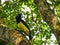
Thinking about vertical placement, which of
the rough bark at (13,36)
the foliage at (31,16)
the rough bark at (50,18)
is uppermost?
the foliage at (31,16)

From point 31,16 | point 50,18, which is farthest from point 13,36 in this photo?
→ point 31,16

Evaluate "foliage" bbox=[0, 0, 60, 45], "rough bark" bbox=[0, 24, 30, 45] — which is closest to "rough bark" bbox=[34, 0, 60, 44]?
"rough bark" bbox=[0, 24, 30, 45]

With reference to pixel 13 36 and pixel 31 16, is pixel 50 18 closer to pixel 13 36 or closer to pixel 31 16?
pixel 13 36

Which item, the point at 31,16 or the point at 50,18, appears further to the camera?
the point at 31,16

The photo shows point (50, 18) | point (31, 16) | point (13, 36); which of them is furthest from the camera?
point (31, 16)

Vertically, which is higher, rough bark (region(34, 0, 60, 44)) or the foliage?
the foliage

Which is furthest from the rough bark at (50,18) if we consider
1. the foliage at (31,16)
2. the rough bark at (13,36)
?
the foliage at (31,16)

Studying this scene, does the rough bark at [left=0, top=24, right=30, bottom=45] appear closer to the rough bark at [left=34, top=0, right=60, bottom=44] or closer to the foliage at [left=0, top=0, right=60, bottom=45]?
the rough bark at [left=34, top=0, right=60, bottom=44]

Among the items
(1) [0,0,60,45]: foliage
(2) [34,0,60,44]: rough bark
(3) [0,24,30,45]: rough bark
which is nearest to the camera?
(3) [0,24,30,45]: rough bark

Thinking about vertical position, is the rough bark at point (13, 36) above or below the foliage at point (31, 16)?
below

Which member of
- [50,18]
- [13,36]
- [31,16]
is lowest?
[13,36]

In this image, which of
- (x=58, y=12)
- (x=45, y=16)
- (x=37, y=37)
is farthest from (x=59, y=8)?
(x=45, y=16)

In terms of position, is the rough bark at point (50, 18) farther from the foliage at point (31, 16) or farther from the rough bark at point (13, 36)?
the foliage at point (31, 16)

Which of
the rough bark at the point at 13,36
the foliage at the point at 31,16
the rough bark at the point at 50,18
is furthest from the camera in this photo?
the foliage at the point at 31,16
